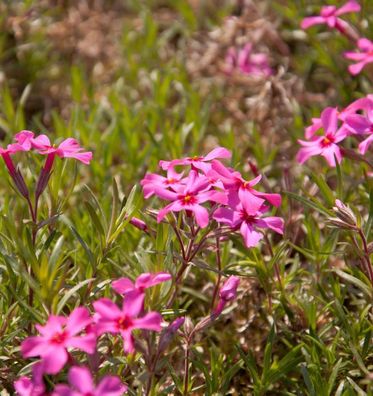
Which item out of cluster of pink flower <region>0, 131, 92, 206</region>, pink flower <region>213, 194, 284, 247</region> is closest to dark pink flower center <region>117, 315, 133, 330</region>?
pink flower <region>213, 194, 284, 247</region>

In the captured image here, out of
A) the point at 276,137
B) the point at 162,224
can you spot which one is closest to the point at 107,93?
the point at 276,137

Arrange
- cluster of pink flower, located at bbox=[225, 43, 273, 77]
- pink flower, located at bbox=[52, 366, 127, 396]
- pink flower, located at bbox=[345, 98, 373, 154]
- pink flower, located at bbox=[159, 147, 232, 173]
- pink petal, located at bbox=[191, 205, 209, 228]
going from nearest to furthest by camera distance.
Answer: pink flower, located at bbox=[52, 366, 127, 396] → pink petal, located at bbox=[191, 205, 209, 228] → pink flower, located at bbox=[159, 147, 232, 173] → pink flower, located at bbox=[345, 98, 373, 154] → cluster of pink flower, located at bbox=[225, 43, 273, 77]

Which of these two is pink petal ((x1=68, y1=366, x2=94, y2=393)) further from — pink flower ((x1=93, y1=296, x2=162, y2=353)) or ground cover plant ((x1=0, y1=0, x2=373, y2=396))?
pink flower ((x1=93, y1=296, x2=162, y2=353))

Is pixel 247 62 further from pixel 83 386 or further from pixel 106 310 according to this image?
pixel 83 386

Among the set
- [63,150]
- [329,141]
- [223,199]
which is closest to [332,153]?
[329,141]

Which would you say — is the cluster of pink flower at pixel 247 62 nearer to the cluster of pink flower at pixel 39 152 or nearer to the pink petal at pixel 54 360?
the cluster of pink flower at pixel 39 152

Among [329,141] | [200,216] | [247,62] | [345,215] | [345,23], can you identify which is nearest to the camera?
[200,216]

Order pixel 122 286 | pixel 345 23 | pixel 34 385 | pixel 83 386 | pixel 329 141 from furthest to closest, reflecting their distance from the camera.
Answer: pixel 345 23 → pixel 329 141 → pixel 122 286 → pixel 34 385 → pixel 83 386
